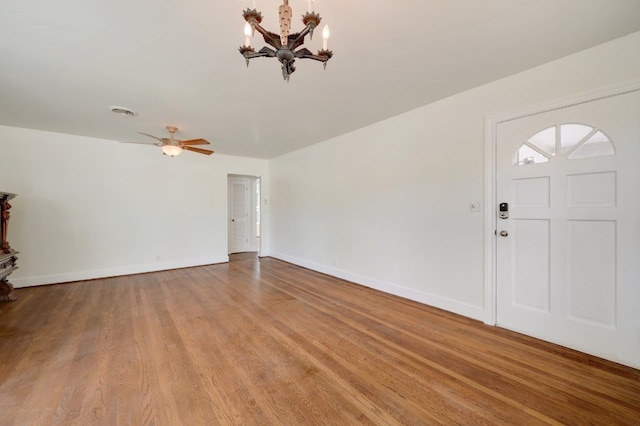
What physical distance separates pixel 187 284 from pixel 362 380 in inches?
140

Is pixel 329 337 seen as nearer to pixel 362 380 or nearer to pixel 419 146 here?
pixel 362 380

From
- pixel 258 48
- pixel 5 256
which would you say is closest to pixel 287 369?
pixel 258 48

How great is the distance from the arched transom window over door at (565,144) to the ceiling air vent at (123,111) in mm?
4695

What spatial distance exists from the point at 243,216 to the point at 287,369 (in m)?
6.08

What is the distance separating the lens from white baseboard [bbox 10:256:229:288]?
420 centimetres

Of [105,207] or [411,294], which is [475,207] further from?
[105,207]

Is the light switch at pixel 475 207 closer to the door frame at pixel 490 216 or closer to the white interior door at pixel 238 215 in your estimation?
the door frame at pixel 490 216

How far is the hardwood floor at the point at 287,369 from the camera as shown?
158 cm

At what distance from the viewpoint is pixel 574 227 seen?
2.27 metres

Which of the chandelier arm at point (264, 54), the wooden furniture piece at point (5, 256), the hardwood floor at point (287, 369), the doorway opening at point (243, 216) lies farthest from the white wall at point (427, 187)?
the wooden furniture piece at point (5, 256)

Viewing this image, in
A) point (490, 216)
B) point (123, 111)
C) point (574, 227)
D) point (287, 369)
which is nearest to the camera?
point (287, 369)

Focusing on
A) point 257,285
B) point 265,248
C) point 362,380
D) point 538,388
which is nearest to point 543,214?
point 538,388

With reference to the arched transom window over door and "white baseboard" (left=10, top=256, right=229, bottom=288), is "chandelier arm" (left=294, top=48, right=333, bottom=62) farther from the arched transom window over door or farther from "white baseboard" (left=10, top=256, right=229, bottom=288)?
"white baseboard" (left=10, top=256, right=229, bottom=288)

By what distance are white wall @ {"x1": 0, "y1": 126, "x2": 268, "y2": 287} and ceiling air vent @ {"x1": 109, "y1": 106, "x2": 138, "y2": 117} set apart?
1.82m
